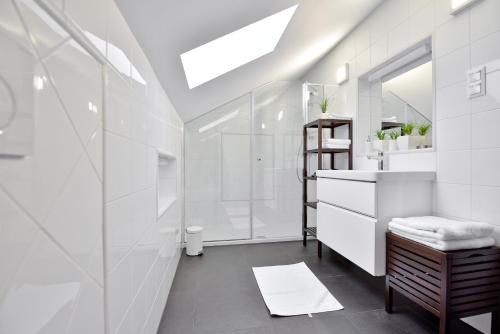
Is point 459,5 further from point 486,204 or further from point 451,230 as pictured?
point 451,230

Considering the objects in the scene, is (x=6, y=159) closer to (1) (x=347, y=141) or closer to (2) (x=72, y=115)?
(2) (x=72, y=115)

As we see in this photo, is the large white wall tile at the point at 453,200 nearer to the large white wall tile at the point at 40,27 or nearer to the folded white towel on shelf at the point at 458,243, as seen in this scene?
the folded white towel on shelf at the point at 458,243

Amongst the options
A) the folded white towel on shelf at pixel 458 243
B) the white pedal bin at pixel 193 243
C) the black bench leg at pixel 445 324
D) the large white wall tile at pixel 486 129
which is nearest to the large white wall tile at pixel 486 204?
the folded white towel on shelf at pixel 458 243

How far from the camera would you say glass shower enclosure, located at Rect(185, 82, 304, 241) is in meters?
3.10

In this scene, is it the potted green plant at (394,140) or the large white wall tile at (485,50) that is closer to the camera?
the large white wall tile at (485,50)

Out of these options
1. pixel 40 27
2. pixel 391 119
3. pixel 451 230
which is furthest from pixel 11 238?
pixel 391 119

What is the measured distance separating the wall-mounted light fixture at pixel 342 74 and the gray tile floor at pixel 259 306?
6.42 feet

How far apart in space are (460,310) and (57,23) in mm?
1949

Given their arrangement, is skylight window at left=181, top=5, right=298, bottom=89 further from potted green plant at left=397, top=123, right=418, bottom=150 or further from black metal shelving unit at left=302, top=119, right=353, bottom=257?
potted green plant at left=397, top=123, right=418, bottom=150

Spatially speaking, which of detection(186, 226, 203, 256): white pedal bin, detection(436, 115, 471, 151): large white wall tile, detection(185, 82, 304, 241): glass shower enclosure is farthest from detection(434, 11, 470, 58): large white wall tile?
detection(186, 226, 203, 256): white pedal bin

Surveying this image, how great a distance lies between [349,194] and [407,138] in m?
0.64

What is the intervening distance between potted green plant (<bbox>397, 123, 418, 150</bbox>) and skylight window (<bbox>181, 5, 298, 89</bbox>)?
4.12ft

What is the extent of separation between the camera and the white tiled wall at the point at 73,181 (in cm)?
37

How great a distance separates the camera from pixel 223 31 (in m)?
1.26
